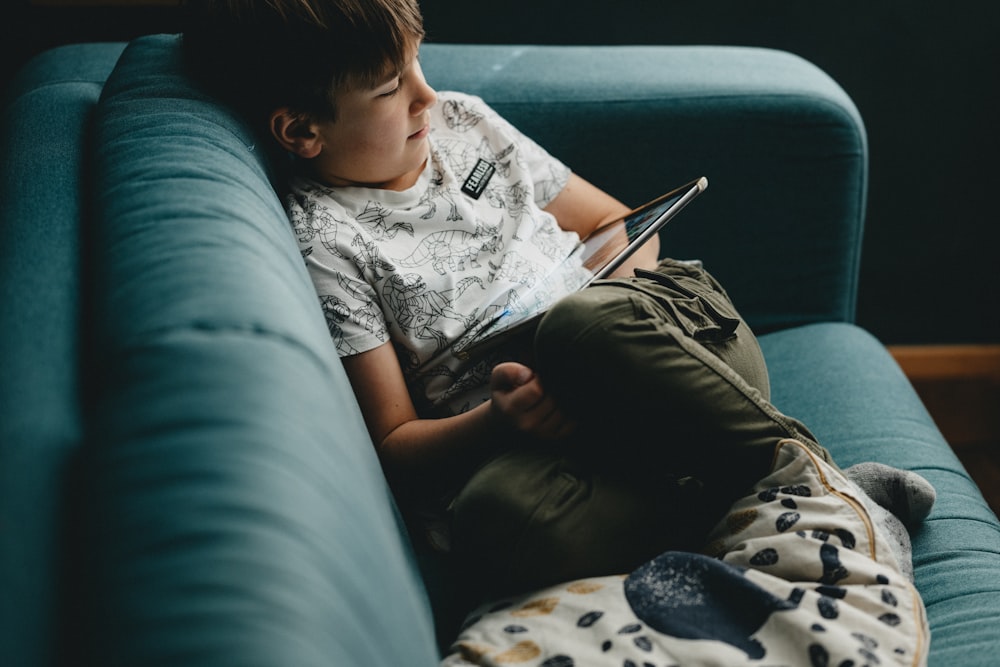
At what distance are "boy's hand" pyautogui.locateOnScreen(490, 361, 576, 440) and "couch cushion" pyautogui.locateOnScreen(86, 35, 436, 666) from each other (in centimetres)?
14

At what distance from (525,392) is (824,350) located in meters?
0.59

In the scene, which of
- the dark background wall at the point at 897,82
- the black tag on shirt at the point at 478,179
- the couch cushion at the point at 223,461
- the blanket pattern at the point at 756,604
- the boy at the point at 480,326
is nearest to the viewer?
the couch cushion at the point at 223,461

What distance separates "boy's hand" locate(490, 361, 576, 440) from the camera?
771 mm

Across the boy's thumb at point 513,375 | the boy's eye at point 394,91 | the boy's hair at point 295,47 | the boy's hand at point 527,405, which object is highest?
the boy's hair at point 295,47

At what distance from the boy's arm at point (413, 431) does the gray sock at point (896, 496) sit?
36cm

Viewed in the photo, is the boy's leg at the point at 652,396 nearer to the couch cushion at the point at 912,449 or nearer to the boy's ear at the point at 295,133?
the couch cushion at the point at 912,449

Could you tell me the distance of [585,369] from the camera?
733 mm

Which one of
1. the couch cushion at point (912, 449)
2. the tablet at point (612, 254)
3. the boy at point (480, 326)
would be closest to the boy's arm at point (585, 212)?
the boy at point (480, 326)

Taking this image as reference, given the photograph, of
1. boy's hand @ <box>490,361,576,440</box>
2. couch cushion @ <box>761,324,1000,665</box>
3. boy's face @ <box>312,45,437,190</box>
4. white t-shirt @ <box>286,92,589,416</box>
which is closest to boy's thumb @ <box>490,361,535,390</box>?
boy's hand @ <box>490,361,576,440</box>

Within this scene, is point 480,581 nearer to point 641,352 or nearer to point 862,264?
point 641,352

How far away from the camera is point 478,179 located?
1.04m

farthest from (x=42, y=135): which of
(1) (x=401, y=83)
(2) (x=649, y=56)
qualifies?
(2) (x=649, y=56)

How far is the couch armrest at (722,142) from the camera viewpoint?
3.90 ft

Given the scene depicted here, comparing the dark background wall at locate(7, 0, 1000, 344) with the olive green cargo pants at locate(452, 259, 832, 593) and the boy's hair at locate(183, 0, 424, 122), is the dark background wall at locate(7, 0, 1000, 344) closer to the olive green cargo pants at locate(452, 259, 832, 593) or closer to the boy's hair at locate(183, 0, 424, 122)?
the boy's hair at locate(183, 0, 424, 122)
